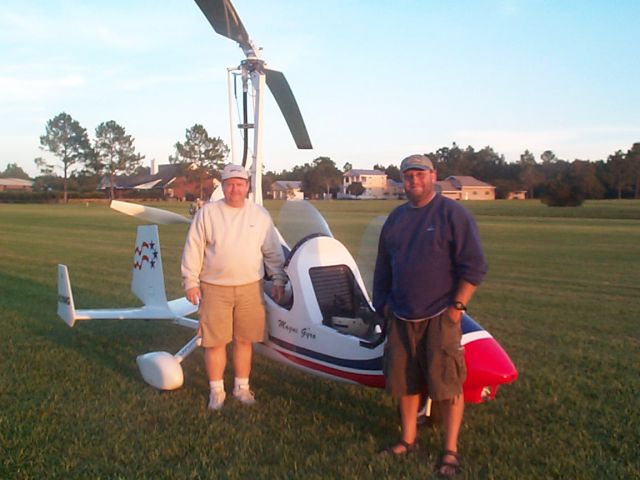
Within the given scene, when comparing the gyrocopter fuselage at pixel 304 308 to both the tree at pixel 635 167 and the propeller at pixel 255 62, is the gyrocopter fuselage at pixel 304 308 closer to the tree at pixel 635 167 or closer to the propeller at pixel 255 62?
the propeller at pixel 255 62

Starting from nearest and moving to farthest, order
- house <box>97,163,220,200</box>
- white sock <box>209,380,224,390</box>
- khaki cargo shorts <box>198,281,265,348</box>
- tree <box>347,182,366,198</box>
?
khaki cargo shorts <box>198,281,265,348</box>, white sock <box>209,380,224,390</box>, house <box>97,163,220,200</box>, tree <box>347,182,366,198</box>

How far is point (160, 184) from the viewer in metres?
93.4

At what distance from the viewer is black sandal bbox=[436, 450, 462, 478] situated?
3.70m

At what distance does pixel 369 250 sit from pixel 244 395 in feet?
5.06

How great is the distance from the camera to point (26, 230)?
2722cm

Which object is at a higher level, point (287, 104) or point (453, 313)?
point (287, 104)

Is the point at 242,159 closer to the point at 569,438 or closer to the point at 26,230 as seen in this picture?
the point at 569,438

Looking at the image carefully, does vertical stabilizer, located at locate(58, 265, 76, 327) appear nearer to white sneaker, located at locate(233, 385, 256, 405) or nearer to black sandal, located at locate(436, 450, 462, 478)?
white sneaker, located at locate(233, 385, 256, 405)

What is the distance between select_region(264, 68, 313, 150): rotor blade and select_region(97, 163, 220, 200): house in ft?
232

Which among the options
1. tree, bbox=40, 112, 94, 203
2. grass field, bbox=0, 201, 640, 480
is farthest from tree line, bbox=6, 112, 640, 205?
grass field, bbox=0, 201, 640, 480

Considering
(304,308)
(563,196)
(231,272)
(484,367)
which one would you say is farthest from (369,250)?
(563,196)

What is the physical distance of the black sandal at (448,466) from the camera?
370 cm

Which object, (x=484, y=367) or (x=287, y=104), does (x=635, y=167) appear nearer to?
(x=287, y=104)

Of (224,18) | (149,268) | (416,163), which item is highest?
(224,18)
